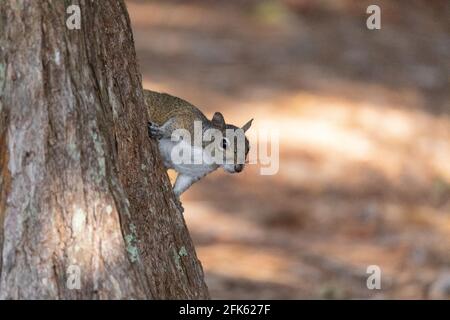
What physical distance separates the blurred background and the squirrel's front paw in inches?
82.6

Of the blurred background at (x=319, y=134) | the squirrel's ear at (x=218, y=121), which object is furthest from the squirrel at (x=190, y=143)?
the blurred background at (x=319, y=134)

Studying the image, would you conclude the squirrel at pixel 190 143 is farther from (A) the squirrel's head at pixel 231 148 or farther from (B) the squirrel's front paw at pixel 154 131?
(B) the squirrel's front paw at pixel 154 131

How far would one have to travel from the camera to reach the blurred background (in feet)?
22.6

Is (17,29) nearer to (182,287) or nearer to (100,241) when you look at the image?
(100,241)

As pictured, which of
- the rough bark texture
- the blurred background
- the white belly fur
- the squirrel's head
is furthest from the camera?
the blurred background

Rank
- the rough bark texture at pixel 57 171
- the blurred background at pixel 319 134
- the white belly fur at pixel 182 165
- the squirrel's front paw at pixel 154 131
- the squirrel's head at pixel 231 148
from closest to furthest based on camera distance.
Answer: the rough bark texture at pixel 57 171 → the squirrel's front paw at pixel 154 131 → the white belly fur at pixel 182 165 → the squirrel's head at pixel 231 148 → the blurred background at pixel 319 134

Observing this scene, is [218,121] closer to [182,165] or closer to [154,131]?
[182,165]

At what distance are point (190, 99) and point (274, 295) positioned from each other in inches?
119

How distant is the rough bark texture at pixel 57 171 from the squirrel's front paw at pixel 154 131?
473 mm

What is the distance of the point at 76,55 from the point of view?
352cm

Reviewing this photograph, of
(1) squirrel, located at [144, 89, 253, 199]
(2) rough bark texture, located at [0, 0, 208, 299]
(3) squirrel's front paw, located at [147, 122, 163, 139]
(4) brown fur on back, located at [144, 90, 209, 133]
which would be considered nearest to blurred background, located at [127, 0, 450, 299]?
(1) squirrel, located at [144, 89, 253, 199]

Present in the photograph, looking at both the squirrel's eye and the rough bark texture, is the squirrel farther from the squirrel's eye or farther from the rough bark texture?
the rough bark texture

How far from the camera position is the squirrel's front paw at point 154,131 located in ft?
13.4
